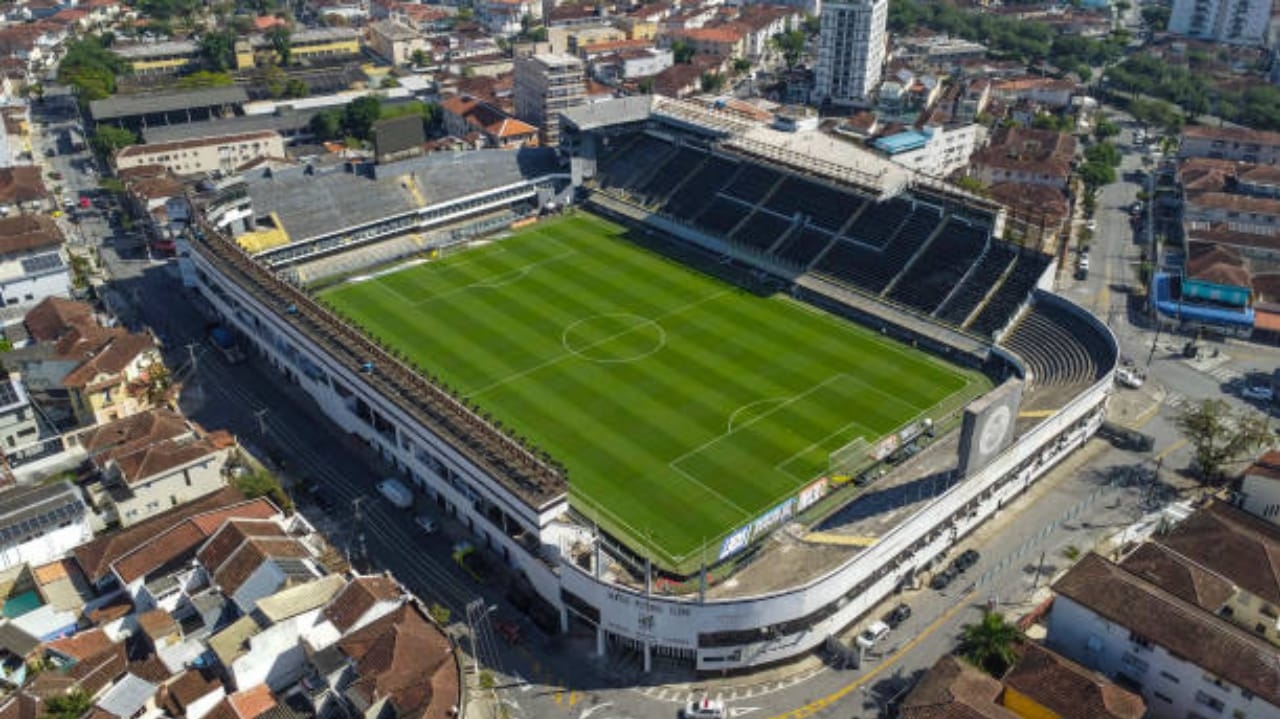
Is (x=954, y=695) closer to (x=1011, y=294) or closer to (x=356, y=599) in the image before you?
(x=356, y=599)

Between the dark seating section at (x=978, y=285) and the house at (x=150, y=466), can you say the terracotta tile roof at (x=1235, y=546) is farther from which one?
the house at (x=150, y=466)

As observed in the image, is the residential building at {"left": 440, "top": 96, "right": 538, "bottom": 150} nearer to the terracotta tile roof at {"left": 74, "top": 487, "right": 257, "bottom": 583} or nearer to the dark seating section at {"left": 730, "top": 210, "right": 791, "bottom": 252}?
the dark seating section at {"left": 730, "top": 210, "right": 791, "bottom": 252}

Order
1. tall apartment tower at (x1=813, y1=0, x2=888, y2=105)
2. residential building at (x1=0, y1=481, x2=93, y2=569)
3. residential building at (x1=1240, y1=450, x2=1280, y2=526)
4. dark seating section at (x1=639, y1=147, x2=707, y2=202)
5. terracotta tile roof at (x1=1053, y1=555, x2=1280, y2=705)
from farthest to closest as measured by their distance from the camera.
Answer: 1. tall apartment tower at (x1=813, y1=0, x2=888, y2=105)
2. dark seating section at (x1=639, y1=147, x2=707, y2=202)
3. residential building at (x1=1240, y1=450, x2=1280, y2=526)
4. residential building at (x1=0, y1=481, x2=93, y2=569)
5. terracotta tile roof at (x1=1053, y1=555, x2=1280, y2=705)

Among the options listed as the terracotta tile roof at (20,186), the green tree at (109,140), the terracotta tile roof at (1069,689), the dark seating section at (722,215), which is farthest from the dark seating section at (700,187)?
the green tree at (109,140)

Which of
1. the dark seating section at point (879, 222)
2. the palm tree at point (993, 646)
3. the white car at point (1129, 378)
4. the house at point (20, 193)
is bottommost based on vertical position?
the white car at point (1129, 378)

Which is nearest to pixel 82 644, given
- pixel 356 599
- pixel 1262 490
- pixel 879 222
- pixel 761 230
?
pixel 356 599

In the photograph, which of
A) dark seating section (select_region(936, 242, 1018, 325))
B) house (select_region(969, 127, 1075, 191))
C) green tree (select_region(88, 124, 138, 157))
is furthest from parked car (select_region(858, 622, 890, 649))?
green tree (select_region(88, 124, 138, 157))

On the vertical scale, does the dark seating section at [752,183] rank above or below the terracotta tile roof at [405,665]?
above
